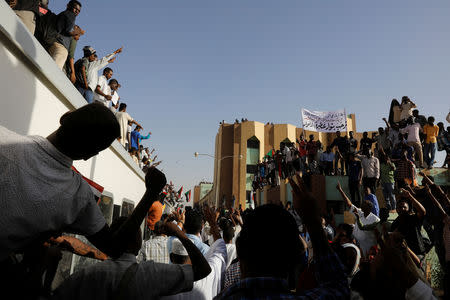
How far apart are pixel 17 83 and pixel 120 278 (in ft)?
9.61

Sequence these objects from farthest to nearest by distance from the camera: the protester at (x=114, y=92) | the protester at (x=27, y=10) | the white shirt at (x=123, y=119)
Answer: the white shirt at (x=123, y=119) → the protester at (x=114, y=92) → the protester at (x=27, y=10)

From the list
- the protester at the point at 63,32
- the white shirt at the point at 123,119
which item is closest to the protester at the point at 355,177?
the white shirt at the point at 123,119

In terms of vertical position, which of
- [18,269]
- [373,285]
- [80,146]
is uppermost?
[80,146]

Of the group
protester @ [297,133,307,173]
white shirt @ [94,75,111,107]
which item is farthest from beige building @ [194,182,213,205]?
white shirt @ [94,75,111,107]

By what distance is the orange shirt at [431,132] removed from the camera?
36.0 feet

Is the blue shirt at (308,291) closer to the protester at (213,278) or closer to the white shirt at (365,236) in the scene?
the protester at (213,278)

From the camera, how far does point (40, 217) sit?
3.59 feet

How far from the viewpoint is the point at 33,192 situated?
108cm

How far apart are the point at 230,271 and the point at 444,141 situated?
12183 mm

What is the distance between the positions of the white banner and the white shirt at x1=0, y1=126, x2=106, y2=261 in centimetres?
1510

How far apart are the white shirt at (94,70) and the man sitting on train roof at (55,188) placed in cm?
573

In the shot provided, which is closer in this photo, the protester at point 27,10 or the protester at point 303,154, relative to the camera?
the protester at point 27,10

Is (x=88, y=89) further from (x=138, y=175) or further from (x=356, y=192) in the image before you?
(x=356, y=192)

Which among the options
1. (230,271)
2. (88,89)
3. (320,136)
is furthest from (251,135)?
(230,271)
